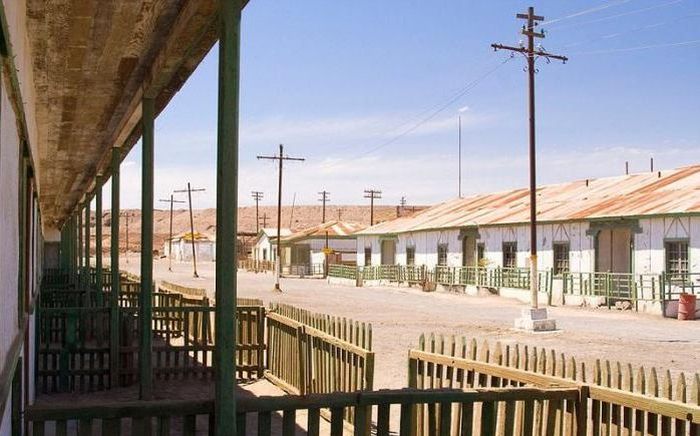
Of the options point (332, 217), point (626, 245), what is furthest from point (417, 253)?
point (332, 217)

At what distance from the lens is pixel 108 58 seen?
21.5 ft

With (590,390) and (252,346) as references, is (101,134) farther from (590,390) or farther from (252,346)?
(590,390)

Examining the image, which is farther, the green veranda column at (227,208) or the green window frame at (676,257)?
the green window frame at (676,257)

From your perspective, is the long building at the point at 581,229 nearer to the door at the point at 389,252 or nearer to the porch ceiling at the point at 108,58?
the door at the point at 389,252

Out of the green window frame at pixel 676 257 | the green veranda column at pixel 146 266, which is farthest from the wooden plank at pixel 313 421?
the green window frame at pixel 676 257

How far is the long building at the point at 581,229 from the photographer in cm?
2498

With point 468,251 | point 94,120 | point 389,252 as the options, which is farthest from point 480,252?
point 94,120

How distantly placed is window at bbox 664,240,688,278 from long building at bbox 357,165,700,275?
30 millimetres

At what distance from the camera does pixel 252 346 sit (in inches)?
460

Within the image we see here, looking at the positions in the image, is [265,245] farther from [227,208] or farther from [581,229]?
[227,208]

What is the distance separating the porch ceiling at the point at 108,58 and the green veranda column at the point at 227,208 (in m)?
0.83

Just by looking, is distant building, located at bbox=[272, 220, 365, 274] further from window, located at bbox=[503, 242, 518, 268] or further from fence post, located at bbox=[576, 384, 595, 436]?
fence post, located at bbox=[576, 384, 595, 436]

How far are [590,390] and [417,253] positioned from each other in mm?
36492

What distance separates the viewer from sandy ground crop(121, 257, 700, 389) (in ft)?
46.9
